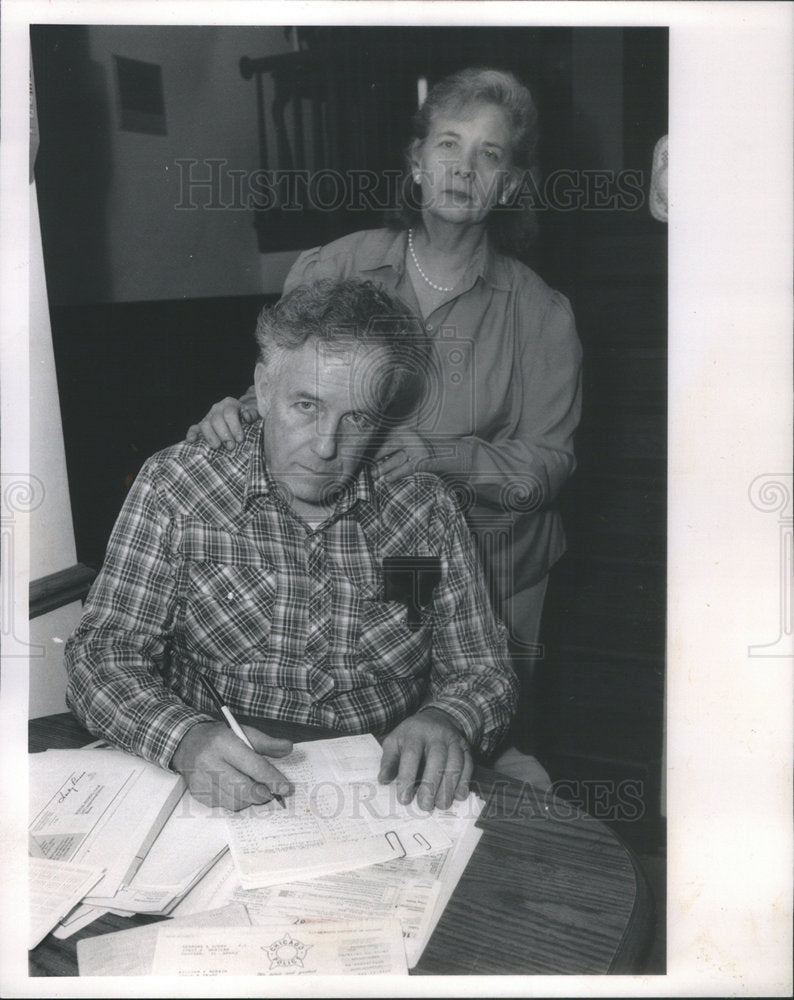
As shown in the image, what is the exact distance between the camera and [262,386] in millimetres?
1411

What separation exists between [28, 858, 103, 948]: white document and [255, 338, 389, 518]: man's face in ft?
2.12

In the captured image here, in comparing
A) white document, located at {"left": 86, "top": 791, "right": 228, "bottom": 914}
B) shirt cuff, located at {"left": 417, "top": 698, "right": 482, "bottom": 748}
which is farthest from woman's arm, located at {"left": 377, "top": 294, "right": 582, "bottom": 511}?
white document, located at {"left": 86, "top": 791, "right": 228, "bottom": 914}

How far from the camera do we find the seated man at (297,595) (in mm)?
1425

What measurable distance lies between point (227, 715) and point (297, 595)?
22 cm

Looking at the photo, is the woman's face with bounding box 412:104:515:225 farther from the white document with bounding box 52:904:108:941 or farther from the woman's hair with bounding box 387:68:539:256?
the white document with bounding box 52:904:108:941

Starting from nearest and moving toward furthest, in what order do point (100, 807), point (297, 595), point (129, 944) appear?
point (129, 944), point (100, 807), point (297, 595)

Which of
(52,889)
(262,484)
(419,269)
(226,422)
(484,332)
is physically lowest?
(52,889)

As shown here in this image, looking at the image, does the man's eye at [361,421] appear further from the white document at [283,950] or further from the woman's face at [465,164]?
the white document at [283,950]

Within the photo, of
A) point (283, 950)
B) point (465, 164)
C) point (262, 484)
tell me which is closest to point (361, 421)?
point (262, 484)

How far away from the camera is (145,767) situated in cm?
138

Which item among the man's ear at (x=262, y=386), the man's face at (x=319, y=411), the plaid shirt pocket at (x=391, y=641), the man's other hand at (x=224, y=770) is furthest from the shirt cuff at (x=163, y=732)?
the man's ear at (x=262, y=386)

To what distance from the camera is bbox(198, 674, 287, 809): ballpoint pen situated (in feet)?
4.44

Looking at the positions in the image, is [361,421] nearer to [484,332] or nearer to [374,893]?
[484,332]

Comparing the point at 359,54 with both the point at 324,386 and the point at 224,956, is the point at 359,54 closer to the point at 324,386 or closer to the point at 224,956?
the point at 324,386
